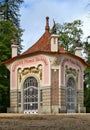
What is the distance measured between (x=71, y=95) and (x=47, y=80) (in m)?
3.12

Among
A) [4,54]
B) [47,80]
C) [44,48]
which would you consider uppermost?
[4,54]

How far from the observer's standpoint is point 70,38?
48.1m

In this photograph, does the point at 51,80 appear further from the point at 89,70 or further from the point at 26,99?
the point at 89,70

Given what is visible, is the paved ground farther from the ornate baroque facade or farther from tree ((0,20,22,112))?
tree ((0,20,22,112))

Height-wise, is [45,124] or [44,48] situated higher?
[44,48]

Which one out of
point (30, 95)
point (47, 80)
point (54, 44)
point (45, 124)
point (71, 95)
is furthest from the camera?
point (71, 95)

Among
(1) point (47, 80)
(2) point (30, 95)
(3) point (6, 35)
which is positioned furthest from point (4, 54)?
(1) point (47, 80)

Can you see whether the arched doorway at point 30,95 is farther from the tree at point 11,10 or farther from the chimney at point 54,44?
the tree at point 11,10

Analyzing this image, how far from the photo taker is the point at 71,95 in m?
33.5

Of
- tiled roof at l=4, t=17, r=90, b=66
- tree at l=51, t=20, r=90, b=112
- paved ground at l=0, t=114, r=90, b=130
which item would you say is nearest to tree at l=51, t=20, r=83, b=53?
tree at l=51, t=20, r=90, b=112

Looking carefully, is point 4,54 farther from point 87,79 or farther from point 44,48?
point 87,79

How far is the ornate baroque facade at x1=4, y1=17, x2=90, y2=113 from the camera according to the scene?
31672 millimetres

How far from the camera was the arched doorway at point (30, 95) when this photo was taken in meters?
32.7

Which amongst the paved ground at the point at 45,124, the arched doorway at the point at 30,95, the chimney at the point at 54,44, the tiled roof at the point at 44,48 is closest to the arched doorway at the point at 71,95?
the tiled roof at the point at 44,48
